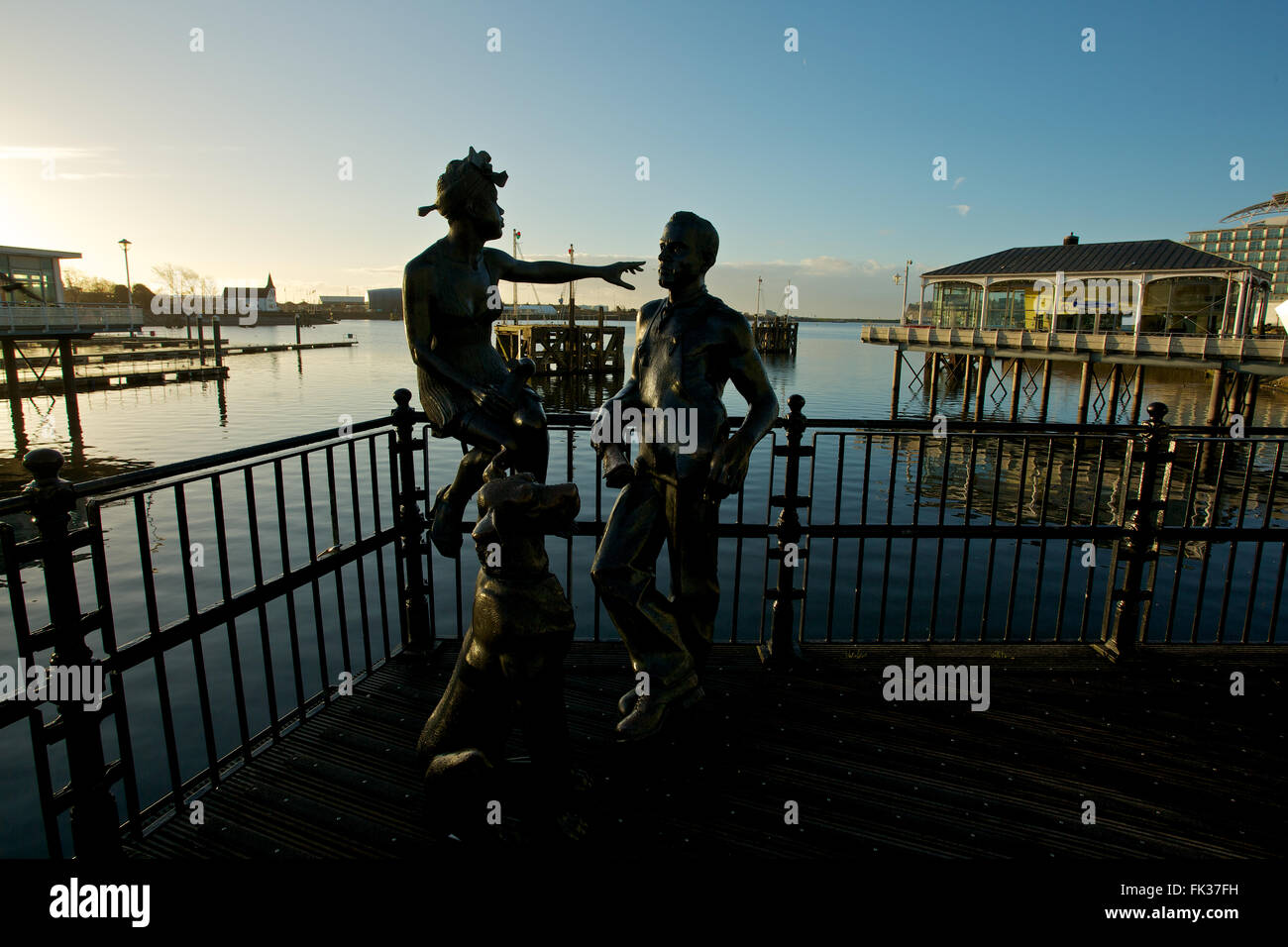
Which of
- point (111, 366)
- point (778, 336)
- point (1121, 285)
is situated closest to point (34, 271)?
point (111, 366)

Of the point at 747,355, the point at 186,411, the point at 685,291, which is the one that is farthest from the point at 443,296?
the point at 186,411

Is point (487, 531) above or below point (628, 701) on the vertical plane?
above

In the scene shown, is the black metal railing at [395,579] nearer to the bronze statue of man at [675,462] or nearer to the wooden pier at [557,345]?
the bronze statue of man at [675,462]

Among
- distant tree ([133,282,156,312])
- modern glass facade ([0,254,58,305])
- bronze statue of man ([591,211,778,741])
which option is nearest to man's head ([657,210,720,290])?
bronze statue of man ([591,211,778,741])

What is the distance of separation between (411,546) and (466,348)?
1.60m

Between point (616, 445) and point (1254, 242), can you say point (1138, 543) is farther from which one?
point (1254, 242)

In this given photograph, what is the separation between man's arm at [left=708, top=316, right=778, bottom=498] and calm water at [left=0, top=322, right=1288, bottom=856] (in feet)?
3.58

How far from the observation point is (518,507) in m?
2.47

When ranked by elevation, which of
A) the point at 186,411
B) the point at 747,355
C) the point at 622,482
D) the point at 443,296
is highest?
the point at 443,296

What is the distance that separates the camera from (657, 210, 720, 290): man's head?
3.48m

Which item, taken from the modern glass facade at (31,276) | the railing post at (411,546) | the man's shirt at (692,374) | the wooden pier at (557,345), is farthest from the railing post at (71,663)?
the modern glass facade at (31,276)
